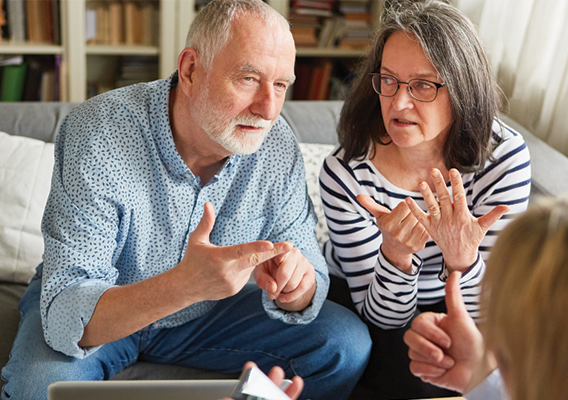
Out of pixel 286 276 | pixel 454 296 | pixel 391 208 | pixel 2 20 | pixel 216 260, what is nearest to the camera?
pixel 454 296

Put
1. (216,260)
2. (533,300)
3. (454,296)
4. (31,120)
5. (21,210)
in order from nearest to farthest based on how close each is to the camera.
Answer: (533,300) → (454,296) → (216,260) → (21,210) → (31,120)

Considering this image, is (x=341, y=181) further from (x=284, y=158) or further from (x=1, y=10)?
(x=1, y=10)

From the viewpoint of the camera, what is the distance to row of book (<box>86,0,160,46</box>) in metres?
2.90

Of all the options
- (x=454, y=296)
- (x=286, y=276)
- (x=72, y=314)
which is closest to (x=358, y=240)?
(x=286, y=276)

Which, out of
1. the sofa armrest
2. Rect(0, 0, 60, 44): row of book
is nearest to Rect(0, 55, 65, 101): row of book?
Rect(0, 0, 60, 44): row of book

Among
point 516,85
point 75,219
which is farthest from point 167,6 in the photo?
point 75,219

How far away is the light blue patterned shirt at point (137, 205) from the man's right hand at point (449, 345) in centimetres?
43

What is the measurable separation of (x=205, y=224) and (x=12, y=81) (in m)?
2.26

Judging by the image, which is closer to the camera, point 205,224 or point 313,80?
point 205,224

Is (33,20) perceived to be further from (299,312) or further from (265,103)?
(299,312)

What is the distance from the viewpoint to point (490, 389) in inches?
36.6

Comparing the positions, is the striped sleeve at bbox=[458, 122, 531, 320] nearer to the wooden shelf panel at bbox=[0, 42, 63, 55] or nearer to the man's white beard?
the man's white beard

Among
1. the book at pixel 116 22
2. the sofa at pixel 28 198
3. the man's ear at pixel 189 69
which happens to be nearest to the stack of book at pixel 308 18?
the book at pixel 116 22

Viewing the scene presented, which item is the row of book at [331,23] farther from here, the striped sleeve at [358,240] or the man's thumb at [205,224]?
the man's thumb at [205,224]
